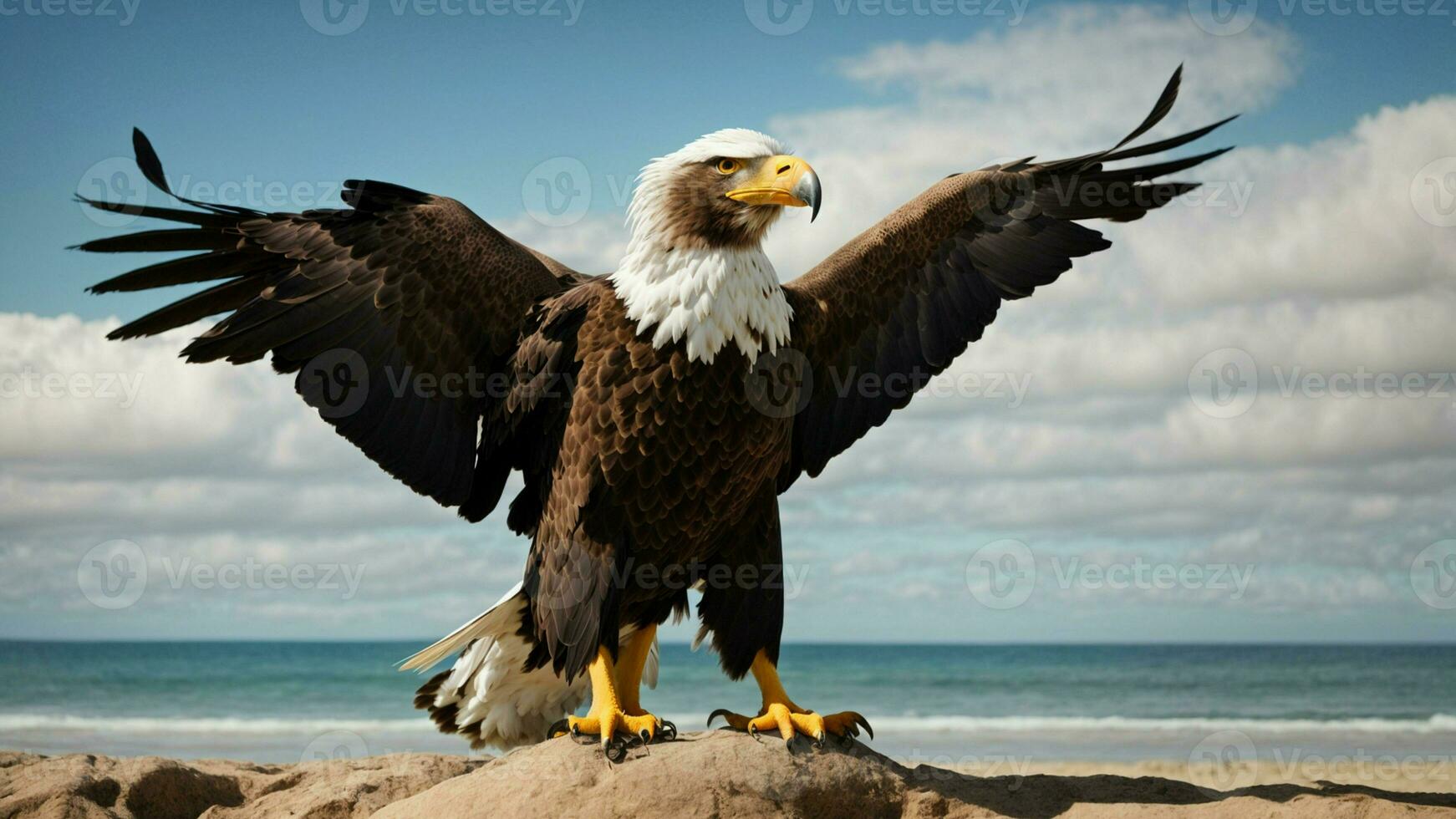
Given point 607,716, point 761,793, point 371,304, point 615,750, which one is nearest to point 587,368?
point 371,304

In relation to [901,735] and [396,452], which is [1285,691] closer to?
[901,735]

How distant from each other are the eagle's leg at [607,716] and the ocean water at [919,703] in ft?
25.8

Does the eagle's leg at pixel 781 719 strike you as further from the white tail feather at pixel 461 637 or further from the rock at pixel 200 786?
the rock at pixel 200 786

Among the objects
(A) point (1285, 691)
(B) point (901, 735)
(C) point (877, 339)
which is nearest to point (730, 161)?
(C) point (877, 339)

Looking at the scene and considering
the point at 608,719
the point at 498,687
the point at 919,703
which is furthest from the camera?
the point at 919,703

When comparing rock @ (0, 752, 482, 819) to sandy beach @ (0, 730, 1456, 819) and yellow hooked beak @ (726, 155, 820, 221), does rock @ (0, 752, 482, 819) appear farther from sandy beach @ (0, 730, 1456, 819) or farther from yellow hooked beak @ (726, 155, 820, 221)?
yellow hooked beak @ (726, 155, 820, 221)

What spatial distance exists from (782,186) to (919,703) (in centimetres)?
2100

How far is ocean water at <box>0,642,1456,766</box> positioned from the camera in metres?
16.7

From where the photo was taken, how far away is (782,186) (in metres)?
4.12

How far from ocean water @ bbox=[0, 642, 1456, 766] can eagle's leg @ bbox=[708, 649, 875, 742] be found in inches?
311

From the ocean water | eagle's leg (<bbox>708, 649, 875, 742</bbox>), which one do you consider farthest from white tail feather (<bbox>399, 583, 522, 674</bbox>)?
the ocean water

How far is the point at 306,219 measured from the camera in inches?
171

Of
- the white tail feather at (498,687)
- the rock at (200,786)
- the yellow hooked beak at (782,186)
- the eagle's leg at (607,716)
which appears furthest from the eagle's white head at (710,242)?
the rock at (200,786)

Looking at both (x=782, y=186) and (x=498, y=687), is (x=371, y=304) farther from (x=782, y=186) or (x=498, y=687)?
(x=498, y=687)
